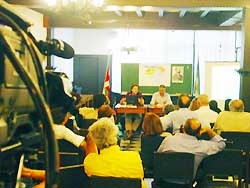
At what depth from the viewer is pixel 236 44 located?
10820 mm

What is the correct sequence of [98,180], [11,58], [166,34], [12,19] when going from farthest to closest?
1. [166,34]
2. [98,180]
3. [12,19]
4. [11,58]

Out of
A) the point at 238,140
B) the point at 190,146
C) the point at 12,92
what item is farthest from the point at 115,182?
the point at 238,140

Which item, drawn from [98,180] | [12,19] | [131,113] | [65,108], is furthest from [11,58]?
[131,113]

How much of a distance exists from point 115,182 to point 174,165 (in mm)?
964

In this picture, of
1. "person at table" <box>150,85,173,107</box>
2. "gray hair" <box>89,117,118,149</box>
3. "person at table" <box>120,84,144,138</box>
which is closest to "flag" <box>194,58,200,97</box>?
"person at table" <box>150,85,173,107</box>

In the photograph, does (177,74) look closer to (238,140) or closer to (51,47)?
(238,140)

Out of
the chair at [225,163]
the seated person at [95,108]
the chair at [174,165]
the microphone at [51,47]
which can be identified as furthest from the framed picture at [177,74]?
the microphone at [51,47]

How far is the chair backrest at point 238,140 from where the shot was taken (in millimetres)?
4352

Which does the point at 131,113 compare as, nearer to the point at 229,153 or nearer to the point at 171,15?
the point at 171,15

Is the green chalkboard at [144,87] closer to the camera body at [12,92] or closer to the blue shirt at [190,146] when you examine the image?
the blue shirt at [190,146]

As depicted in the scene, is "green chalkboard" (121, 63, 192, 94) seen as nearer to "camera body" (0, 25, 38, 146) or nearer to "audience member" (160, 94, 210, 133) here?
"audience member" (160, 94, 210, 133)

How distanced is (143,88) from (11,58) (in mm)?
9402

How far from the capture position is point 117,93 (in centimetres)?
1077

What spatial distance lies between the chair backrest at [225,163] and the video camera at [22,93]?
2.99 m
